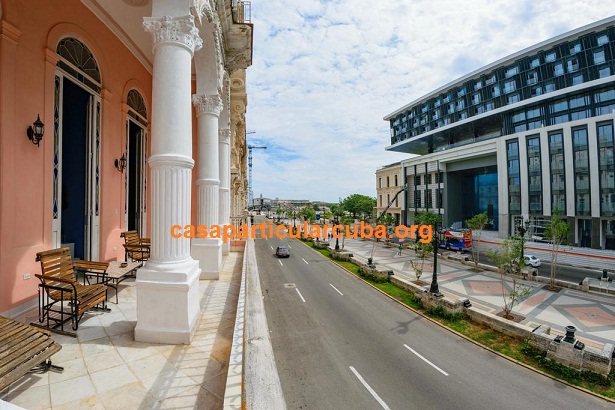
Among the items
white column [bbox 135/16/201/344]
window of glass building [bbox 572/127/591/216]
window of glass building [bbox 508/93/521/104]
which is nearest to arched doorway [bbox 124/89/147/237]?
white column [bbox 135/16/201/344]

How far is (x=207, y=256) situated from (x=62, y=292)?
4.32 metres

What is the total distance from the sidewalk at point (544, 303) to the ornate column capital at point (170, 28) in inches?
635

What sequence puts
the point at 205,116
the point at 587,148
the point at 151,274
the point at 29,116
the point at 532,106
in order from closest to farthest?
the point at 151,274, the point at 29,116, the point at 205,116, the point at 587,148, the point at 532,106

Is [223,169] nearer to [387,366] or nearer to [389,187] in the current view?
[387,366]

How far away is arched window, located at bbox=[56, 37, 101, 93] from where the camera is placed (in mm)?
7035

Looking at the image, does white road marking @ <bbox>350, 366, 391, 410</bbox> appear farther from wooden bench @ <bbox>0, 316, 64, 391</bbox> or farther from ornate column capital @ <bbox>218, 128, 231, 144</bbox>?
ornate column capital @ <bbox>218, 128, 231, 144</bbox>

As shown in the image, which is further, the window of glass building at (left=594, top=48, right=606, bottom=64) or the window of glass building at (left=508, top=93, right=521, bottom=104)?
the window of glass building at (left=508, top=93, right=521, bottom=104)

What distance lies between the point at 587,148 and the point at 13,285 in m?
48.0

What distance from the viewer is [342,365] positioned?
8094 millimetres

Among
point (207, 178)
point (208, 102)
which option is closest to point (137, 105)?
point (208, 102)

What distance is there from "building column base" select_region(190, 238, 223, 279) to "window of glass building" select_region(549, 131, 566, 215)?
42.2 meters

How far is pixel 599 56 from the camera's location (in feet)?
117

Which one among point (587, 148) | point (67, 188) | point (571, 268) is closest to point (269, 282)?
point (67, 188)

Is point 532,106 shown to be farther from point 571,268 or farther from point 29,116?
point 29,116
